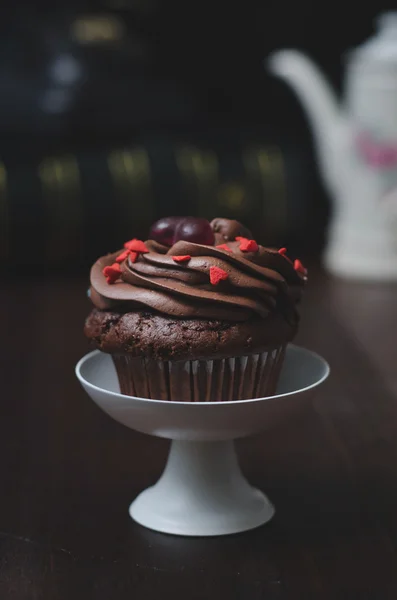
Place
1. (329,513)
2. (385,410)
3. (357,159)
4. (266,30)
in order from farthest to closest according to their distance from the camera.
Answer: (266,30) < (357,159) < (385,410) < (329,513)

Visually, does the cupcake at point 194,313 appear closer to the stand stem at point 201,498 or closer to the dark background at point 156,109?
the stand stem at point 201,498

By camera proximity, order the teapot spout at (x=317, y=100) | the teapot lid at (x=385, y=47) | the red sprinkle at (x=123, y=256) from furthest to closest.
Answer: the teapot spout at (x=317, y=100) < the teapot lid at (x=385, y=47) < the red sprinkle at (x=123, y=256)

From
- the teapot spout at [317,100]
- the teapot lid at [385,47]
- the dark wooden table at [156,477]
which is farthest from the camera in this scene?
the teapot spout at [317,100]

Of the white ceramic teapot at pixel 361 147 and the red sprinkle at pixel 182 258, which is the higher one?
the red sprinkle at pixel 182 258

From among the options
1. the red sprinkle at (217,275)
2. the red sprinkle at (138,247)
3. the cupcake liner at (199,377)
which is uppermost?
the red sprinkle at (138,247)

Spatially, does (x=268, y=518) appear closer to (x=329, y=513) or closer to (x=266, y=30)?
(x=329, y=513)

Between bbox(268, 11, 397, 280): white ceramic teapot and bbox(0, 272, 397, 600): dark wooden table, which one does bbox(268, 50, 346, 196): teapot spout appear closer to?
bbox(268, 11, 397, 280): white ceramic teapot

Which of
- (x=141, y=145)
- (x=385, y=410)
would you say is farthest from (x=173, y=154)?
(x=385, y=410)

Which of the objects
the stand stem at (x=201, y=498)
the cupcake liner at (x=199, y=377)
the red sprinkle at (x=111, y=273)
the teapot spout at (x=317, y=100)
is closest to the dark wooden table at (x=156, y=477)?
the stand stem at (x=201, y=498)
